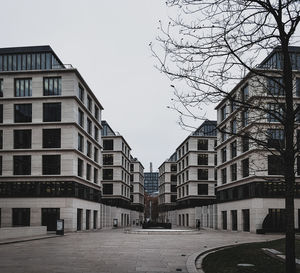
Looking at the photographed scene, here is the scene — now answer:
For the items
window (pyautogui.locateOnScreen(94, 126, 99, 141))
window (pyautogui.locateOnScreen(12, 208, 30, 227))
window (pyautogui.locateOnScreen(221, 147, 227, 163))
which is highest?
window (pyautogui.locateOnScreen(94, 126, 99, 141))

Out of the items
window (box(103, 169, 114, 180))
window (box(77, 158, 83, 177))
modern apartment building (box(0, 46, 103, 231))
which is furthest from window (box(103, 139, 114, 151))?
modern apartment building (box(0, 46, 103, 231))

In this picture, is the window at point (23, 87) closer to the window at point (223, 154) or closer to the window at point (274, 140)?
the window at point (223, 154)

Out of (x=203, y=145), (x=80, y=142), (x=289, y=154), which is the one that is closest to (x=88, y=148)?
(x=80, y=142)

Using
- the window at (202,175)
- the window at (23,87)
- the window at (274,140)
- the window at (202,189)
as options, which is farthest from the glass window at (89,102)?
the window at (274,140)

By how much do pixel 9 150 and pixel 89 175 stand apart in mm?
13042

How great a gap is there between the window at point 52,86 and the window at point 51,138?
4.88 metres

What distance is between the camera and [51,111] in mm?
49719

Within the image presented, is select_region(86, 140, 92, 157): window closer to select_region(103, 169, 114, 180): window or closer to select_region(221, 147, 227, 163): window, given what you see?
select_region(221, 147, 227, 163): window

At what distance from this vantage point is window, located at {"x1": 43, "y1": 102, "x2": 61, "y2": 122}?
49531mm

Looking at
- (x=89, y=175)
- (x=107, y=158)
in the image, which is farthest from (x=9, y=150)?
(x=107, y=158)

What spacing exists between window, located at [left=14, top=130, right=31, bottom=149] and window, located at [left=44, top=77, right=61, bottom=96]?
576cm

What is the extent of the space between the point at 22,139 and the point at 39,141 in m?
2.39

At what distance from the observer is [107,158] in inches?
3521

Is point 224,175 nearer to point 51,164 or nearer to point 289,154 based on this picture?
point 51,164
